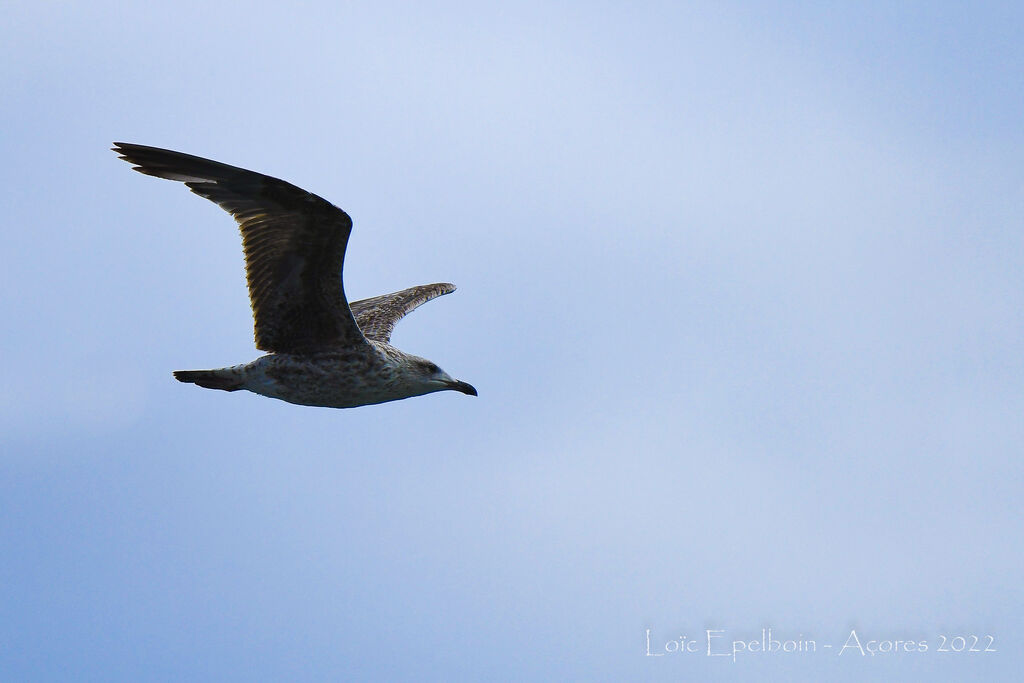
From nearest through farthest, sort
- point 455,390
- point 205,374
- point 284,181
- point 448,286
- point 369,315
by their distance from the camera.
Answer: point 284,181
point 205,374
point 455,390
point 369,315
point 448,286

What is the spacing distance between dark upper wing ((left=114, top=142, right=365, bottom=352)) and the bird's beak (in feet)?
4.85

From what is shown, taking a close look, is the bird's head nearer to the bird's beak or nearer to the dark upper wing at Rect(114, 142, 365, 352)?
the bird's beak

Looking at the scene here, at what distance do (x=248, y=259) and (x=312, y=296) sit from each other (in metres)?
0.79

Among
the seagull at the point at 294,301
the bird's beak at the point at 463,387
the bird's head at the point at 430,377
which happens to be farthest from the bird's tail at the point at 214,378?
the bird's beak at the point at 463,387

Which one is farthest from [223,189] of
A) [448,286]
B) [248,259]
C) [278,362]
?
[448,286]

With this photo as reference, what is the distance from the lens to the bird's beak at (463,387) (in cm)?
1605

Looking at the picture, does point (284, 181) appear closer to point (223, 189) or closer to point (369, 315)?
point (223, 189)

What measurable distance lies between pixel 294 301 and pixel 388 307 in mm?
4108

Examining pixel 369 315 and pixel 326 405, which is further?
pixel 369 315

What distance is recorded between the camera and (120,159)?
568 inches

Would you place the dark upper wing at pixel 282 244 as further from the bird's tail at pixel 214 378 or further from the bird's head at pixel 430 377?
the bird's head at pixel 430 377

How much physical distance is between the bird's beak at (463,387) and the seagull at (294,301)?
231 mm

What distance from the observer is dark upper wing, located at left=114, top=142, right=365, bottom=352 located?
14328mm

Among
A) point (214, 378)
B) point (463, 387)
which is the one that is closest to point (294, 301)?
point (214, 378)
